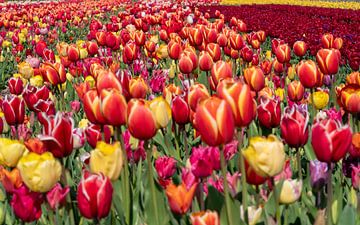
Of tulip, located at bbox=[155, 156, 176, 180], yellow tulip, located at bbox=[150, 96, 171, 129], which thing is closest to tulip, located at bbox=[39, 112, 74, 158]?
yellow tulip, located at bbox=[150, 96, 171, 129]

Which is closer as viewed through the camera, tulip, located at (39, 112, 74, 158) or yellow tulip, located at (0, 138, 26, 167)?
tulip, located at (39, 112, 74, 158)

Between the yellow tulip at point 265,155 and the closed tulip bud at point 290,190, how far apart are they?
302 mm

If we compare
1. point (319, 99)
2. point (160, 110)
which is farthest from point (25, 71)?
point (160, 110)

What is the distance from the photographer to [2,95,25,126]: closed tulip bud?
258 cm

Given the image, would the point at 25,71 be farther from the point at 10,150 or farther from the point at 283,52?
the point at 10,150

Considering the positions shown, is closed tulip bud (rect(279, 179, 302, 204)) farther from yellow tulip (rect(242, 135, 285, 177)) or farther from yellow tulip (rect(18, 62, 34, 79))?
yellow tulip (rect(18, 62, 34, 79))

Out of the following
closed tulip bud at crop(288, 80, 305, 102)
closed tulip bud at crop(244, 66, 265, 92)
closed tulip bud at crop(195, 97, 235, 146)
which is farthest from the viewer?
closed tulip bud at crop(288, 80, 305, 102)

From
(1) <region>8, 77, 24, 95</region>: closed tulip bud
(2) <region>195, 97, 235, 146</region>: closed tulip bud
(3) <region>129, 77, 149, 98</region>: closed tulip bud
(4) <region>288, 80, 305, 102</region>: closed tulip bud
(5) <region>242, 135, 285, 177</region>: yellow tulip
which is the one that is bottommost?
(1) <region>8, 77, 24, 95</region>: closed tulip bud

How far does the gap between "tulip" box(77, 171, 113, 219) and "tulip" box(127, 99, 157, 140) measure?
0.25m

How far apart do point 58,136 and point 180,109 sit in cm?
68

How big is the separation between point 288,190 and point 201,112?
54cm

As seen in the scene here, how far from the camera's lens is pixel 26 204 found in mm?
1772

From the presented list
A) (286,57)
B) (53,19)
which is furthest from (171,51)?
(53,19)

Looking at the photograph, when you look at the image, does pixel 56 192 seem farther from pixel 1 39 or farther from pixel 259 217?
pixel 1 39
